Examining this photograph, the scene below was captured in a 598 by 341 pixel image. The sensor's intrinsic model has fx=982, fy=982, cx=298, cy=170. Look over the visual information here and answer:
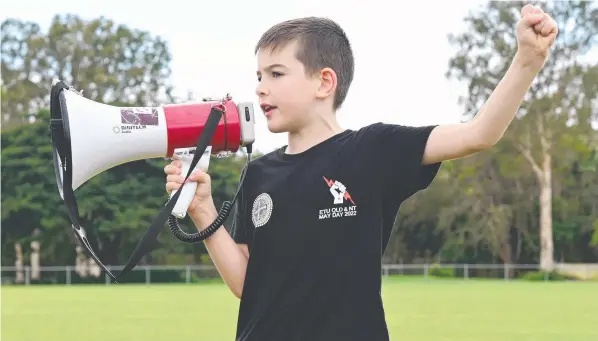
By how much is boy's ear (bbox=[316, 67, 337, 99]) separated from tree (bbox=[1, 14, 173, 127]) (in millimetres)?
45284

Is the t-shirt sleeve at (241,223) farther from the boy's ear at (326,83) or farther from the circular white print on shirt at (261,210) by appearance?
the boy's ear at (326,83)

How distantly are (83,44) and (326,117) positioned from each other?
1898 inches

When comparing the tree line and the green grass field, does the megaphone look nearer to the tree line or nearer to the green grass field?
the green grass field

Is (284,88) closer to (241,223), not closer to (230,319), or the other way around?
(241,223)

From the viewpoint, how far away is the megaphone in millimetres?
3406

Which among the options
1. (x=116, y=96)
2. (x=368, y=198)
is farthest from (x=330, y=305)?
(x=116, y=96)

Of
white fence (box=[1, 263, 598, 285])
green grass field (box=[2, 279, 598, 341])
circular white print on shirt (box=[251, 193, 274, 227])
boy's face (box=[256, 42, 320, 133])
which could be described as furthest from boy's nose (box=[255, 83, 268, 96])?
white fence (box=[1, 263, 598, 285])

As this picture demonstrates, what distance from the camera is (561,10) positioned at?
44.6 m

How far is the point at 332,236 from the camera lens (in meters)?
3.23

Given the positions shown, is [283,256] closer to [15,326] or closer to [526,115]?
[15,326]

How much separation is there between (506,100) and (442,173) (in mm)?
51012

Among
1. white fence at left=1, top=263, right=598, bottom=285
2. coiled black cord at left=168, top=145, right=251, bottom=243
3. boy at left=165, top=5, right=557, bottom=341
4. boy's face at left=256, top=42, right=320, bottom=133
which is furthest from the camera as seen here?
white fence at left=1, top=263, right=598, bottom=285

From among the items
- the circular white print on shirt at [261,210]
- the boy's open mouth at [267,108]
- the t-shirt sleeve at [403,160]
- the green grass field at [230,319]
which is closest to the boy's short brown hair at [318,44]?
the boy's open mouth at [267,108]

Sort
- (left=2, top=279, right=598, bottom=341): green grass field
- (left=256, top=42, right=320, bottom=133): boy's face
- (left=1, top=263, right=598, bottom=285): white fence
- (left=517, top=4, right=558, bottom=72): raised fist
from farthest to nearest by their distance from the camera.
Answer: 1. (left=1, top=263, right=598, bottom=285): white fence
2. (left=2, top=279, right=598, bottom=341): green grass field
3. (left=256, top=42, right=320, bottom=133): boy's face
4. (left=517, top=4, right=558, bottom=72): raised fist
